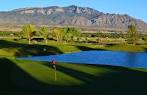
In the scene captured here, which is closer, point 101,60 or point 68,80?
point 68,80

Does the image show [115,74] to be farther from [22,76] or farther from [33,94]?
[33,94]

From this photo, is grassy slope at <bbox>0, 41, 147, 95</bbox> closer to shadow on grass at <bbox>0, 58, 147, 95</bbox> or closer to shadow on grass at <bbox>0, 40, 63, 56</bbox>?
shadow on grass at <bbox>0, 58, 147, 95</bbox>

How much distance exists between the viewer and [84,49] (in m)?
155

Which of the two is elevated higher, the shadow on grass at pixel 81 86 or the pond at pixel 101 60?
the shadow on grass at pixel 81 86

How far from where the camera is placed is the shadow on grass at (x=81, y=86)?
4366 centimetres

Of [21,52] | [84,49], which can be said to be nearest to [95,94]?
[21,52]

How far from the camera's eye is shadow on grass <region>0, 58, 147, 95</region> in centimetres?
4366

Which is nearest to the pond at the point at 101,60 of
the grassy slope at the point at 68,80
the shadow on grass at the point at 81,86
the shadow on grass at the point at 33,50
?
the shadow on grass at the point at 33,50

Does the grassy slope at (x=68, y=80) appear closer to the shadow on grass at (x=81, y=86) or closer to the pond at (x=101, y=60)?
the shadow on grass at (x=81, y=86)

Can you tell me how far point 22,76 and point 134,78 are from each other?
599 inches

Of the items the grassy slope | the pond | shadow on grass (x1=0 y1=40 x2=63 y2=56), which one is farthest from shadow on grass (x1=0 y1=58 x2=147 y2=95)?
shadow on grass (x1=0 y1=40 x2=63 y2=56)

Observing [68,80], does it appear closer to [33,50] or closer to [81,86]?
[81,86]

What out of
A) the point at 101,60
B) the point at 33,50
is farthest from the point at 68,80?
the point at 33,50

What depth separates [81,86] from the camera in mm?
47625
